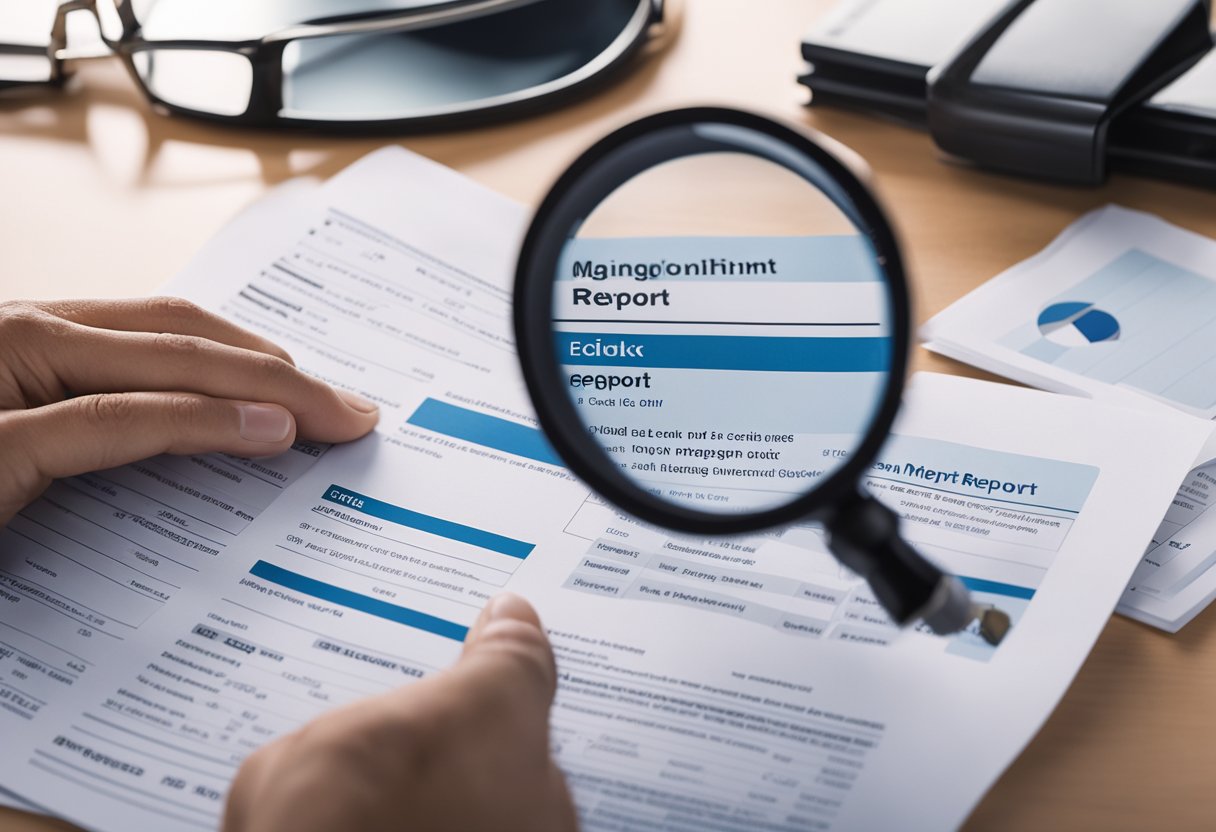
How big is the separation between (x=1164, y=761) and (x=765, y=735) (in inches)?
7.8

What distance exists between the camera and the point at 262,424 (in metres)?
0.74

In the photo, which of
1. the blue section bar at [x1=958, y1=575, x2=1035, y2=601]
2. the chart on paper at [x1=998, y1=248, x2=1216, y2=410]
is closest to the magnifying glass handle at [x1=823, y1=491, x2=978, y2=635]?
the blue section bar at [x1=958, y1=575, x2=1035, y2=601]

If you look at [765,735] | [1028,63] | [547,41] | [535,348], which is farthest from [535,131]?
[765,735]

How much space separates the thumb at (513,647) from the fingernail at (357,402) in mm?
222

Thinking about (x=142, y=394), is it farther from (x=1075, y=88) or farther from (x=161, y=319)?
(x=1075, y=88)

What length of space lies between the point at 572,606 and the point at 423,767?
164mm

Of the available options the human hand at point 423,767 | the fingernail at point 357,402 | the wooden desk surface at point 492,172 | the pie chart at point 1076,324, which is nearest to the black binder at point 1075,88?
the wooden desk surface at point 492,172

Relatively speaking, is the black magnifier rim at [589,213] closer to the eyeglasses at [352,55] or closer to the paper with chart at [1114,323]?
the paper with chart at [1114,323]

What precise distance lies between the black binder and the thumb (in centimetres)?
59

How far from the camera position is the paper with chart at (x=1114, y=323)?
0.78 meters

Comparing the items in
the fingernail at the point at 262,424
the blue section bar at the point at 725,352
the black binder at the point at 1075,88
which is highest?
the black binder at the point at 1075,88

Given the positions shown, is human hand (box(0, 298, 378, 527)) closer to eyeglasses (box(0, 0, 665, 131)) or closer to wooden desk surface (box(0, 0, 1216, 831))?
wooden desk surface (box(0, 0, 1216, 831))

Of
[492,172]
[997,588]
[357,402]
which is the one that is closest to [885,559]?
[997,588]

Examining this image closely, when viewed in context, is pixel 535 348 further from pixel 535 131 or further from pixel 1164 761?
pixel 535 131
